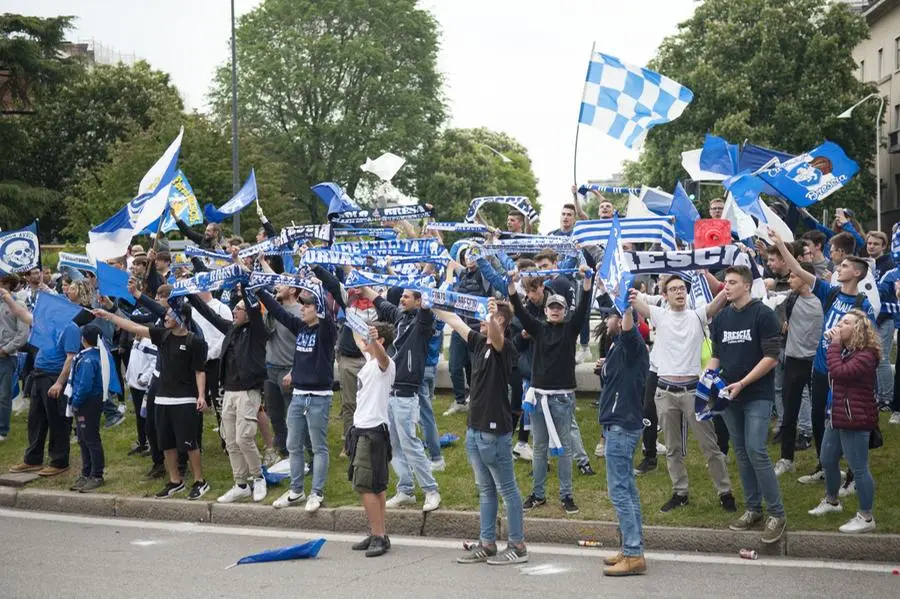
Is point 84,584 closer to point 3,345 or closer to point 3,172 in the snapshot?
point 3,345

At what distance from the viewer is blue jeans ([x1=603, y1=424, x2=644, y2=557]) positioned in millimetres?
7637

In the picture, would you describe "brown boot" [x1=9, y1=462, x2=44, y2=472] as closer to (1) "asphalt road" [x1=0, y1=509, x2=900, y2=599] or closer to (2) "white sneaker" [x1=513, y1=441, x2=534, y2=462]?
(1) "asphalt road" [x1=0, y1=509, x2=900, y2=599]

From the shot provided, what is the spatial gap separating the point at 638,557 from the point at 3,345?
9.53m

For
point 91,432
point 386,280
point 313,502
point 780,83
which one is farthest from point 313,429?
point 780,83

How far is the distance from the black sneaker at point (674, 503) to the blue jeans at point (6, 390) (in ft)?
29.8

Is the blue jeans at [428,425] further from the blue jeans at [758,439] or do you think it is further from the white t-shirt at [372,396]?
the blue jeans at [758,439]

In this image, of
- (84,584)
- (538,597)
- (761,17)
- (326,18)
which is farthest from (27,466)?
(326,18)

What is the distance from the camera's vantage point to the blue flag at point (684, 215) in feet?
35.9

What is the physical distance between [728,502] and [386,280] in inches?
141

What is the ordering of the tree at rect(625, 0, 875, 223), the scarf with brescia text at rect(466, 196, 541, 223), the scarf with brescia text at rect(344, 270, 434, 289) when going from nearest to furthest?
the scarf with brescia text at rect(344, 270, 434, 289) → the scarf with brescia text at rect(466, 196, 541, 223) → the tree at rect(625, 0, 875, 223)

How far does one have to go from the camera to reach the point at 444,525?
9.25 metres

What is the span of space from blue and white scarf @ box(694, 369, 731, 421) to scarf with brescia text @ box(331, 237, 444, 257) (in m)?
2.58

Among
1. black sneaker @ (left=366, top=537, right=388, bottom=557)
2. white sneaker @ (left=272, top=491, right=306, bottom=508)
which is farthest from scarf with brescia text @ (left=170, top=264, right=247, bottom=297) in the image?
black sneaker @ (left=366, top=537, right=388, bottom=557)

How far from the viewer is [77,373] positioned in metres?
11.2
